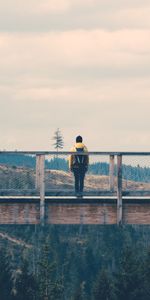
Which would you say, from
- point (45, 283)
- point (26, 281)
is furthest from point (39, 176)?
point (45, 283)

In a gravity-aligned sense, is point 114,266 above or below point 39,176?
below

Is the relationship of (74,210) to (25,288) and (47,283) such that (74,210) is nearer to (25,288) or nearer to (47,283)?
(25,288)

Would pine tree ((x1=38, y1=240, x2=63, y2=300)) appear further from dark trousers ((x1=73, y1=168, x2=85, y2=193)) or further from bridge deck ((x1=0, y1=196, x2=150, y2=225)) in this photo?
bridge deck ((x1=0, y1=196, x2=150, y2=225))

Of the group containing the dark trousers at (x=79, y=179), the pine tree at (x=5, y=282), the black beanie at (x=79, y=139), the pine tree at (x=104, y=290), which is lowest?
the pine tree at (x=104, y=290)

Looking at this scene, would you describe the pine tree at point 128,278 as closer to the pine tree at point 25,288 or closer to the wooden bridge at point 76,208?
the pine tree at point 25,288

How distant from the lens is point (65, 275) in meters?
166

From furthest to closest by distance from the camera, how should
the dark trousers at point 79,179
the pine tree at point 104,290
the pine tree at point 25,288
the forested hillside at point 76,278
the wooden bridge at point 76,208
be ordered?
the pine tree at point 104,290, the forested hillside at point 76,278, the pine tree at point 25,288, the dark trousers at point 79,179, the wooden bridge at point 76,208

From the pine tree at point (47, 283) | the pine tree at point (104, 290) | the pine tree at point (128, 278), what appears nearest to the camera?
the pine tree at point (47, 283)

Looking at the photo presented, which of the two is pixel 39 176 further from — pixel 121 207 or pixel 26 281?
pixel 26 281

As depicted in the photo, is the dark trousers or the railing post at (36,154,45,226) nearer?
the railing post at (36,154,45,226)

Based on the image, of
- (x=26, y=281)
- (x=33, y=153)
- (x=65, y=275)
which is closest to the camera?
(x=33, y=153)

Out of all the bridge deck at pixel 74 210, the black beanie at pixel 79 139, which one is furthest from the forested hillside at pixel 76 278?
the bridge deck at pixel 74 210

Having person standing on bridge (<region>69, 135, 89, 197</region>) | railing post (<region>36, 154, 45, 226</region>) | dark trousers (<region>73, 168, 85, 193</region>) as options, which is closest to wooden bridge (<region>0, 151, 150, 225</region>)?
railing post (<region>36, 154, 45, 226</region>)

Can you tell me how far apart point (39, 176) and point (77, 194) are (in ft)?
5.13
